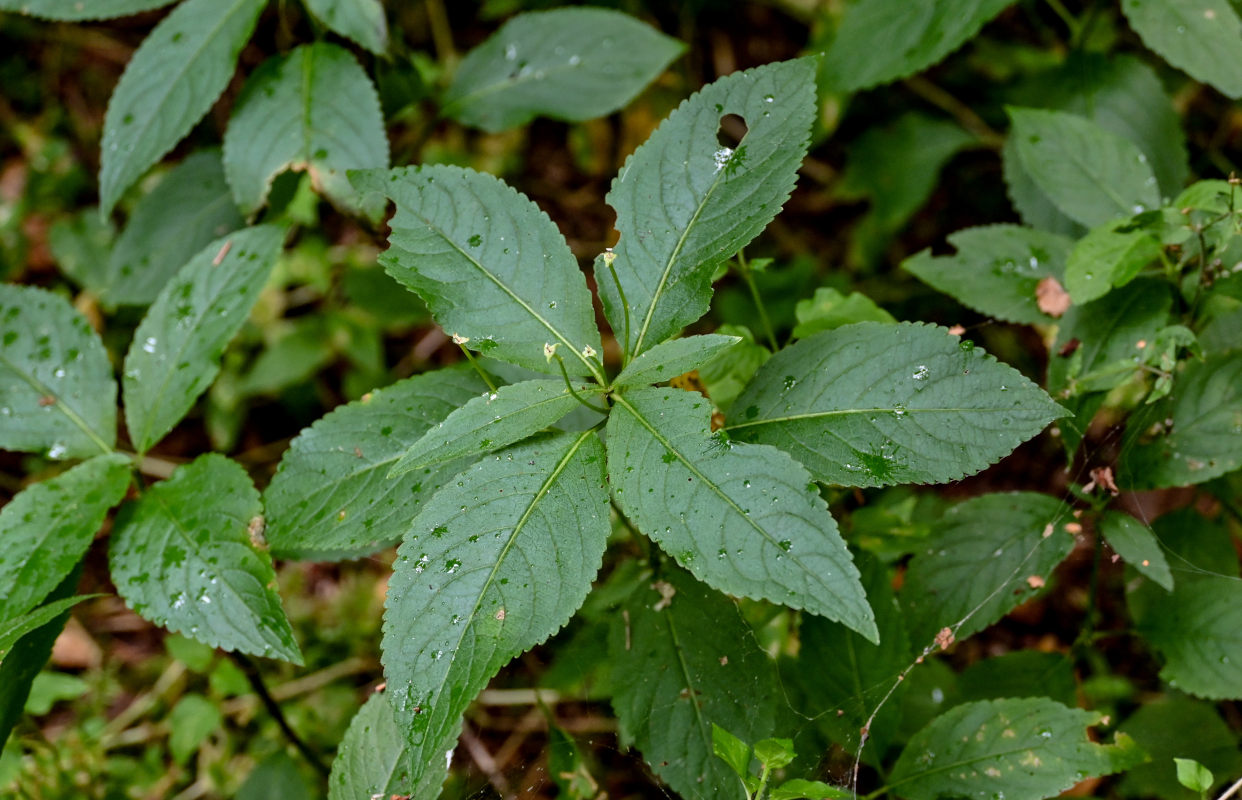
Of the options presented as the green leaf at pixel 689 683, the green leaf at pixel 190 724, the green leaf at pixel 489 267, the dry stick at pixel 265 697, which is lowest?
the green leaf at pixel 190 724

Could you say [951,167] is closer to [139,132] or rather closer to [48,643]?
[139,132]

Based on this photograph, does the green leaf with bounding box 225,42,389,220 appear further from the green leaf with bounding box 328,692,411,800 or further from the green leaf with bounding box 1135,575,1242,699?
the green leaf with bounding box 1135,575,1242,699

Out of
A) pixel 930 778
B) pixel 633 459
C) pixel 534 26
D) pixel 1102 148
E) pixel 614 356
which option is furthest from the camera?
pixel 614 356

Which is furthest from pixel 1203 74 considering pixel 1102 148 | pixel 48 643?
pixel 48 643

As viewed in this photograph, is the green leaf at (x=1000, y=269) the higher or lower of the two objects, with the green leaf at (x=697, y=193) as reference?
lower

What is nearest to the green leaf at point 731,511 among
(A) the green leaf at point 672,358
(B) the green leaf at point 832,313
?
(A) the green leaf at point 672,358

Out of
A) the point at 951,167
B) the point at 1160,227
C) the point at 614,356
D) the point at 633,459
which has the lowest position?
the point at 614,356

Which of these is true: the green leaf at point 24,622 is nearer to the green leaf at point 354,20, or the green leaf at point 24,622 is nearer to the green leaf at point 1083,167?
the green leaf at point 354,20
